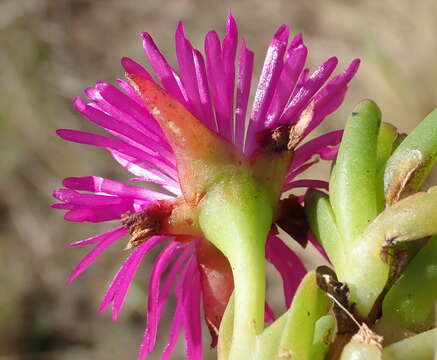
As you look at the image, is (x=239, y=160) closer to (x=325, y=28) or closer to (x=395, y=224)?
(x=395, y=224)

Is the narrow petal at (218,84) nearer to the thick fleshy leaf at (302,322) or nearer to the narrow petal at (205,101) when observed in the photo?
the narrow petal at (205,101)

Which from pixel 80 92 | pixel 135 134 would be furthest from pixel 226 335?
pixel 80 92

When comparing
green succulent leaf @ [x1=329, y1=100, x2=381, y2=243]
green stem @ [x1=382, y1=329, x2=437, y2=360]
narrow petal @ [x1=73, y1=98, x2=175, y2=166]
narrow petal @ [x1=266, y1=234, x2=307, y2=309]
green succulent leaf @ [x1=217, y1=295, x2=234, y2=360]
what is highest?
narrow petal @ [x1=73, y1=98, x2=175, y2=166]

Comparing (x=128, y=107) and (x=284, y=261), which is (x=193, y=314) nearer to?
(x=284, y=261)

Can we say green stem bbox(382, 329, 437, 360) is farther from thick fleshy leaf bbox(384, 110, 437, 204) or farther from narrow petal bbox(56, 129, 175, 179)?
narrow petal bbox(56, 129, 175, 179)

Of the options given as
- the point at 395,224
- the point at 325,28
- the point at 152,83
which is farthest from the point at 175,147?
the point at 325,28

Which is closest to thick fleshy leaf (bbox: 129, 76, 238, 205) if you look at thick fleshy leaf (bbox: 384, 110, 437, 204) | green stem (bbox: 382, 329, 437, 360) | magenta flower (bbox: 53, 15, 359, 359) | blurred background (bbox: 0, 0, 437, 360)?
magenta flower (bbox: 53, 15, 359, 359)

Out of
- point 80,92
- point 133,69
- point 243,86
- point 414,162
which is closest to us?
point 414,162
